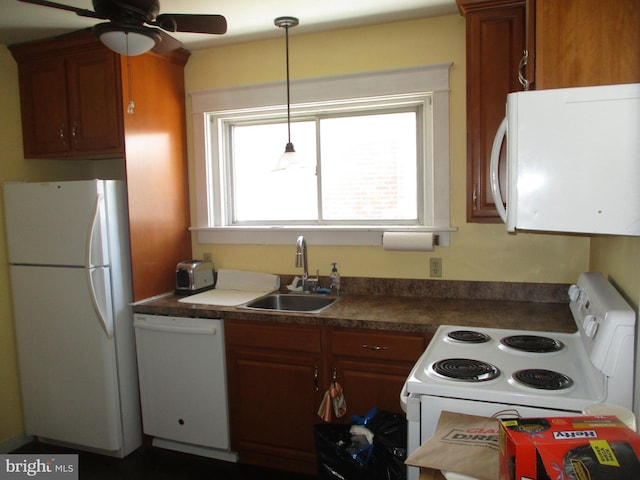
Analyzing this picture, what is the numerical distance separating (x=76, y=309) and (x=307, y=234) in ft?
4.53

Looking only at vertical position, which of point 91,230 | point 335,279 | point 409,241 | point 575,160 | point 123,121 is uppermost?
point 123,121

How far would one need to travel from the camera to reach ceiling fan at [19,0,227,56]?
1.67m

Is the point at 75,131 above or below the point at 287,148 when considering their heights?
above

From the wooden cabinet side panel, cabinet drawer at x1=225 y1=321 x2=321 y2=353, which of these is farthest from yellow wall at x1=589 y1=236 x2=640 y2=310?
the wooden cabinet side panel

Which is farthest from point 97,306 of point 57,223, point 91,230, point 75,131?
point 75,131

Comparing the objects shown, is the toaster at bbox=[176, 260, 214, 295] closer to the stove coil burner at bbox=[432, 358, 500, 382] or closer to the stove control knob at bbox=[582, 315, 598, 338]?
the stove coil burner at bbox=[432, 358, 500, 382]

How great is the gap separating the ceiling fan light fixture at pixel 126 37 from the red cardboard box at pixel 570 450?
5.62ft

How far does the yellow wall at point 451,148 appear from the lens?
8.45 feet

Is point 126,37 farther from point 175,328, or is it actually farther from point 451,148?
point 451,148

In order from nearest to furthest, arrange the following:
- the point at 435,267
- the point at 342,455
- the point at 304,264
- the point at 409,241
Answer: the point at 342,455, the point at 409,241, the point at 435,267, the point at 304,264

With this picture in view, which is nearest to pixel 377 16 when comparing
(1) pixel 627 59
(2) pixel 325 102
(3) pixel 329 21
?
(3) pixel 329 21

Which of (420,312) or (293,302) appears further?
(293,302)

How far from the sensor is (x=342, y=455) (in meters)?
1.89

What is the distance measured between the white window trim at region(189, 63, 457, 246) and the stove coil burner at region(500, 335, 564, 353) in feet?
2.92
